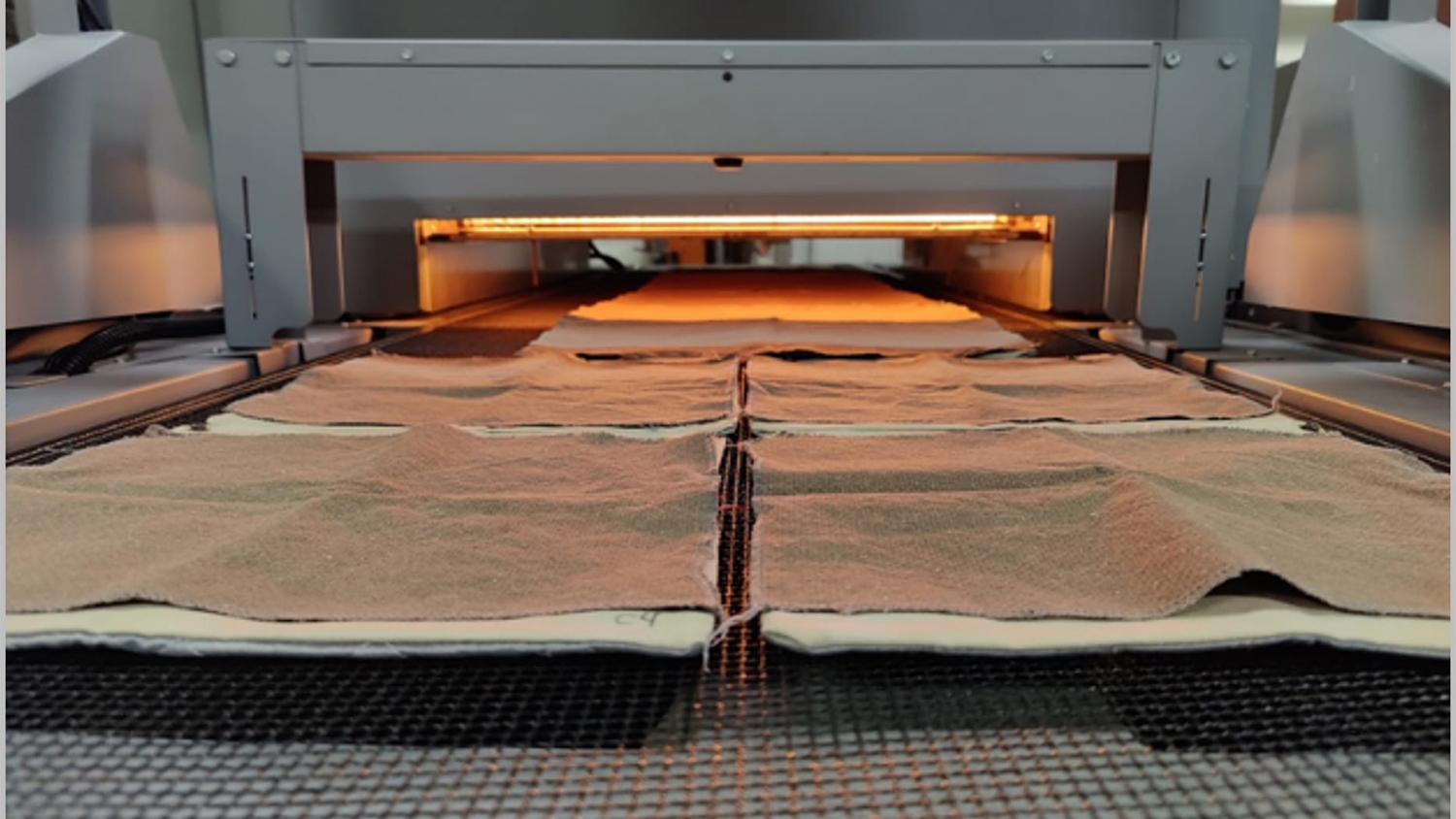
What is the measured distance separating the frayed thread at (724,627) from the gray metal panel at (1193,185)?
4.00ft

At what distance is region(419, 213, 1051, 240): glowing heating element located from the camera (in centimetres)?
205

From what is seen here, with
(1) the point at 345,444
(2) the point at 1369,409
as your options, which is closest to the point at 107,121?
(1) the point at 345,444

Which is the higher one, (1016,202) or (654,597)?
(1016,202)

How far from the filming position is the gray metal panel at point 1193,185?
1.42 m

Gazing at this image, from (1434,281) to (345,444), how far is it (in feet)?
4.05

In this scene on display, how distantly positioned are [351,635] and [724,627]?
175 mm

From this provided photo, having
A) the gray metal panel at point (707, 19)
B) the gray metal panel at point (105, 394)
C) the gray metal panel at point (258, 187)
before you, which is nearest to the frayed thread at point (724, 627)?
the gray metal panel at point (105, 394)

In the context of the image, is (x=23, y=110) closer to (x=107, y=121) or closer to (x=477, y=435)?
(x=107, y=121)

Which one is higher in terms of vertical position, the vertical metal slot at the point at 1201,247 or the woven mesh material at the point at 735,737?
the vertical metal slot at the point at 1201,247

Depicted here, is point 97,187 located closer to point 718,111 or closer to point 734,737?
point 718,111

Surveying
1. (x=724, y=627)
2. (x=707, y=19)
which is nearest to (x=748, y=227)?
(x=707, y=19)

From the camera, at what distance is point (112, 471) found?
72 cm

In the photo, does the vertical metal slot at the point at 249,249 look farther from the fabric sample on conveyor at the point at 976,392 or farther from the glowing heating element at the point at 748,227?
the fabric sample on conveyor at the point at 976,392

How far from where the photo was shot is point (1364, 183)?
123 centimetres
